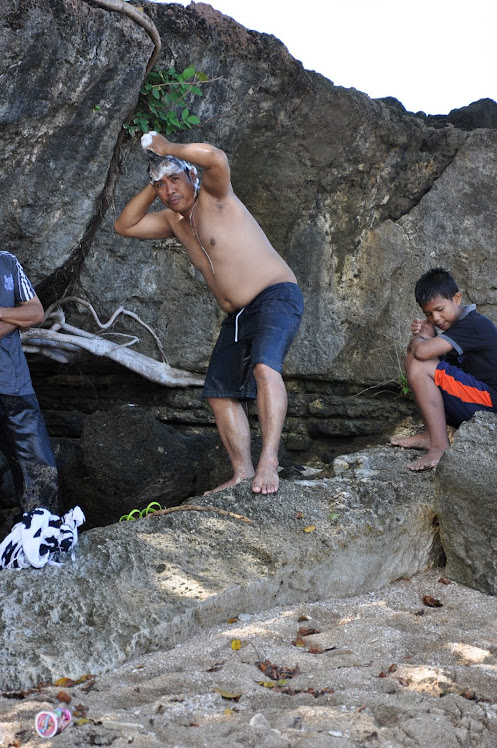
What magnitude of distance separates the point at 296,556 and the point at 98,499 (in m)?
2.20

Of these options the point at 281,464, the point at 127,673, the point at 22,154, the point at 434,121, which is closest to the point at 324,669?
the point at 127,673

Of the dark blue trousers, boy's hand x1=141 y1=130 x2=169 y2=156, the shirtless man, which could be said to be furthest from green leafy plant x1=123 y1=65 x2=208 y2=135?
the dark blue trousers

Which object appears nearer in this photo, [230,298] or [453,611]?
[453,611]

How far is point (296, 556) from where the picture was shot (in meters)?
3.04

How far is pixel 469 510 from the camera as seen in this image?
3184mm

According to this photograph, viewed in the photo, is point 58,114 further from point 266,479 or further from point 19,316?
point 266,479

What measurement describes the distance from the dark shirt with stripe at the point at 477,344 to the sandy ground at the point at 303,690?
1.49 metres

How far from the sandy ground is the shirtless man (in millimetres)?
1208

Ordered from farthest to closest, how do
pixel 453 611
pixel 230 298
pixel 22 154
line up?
pixel 22 154 < pixel 230 298 < pixel 453 611

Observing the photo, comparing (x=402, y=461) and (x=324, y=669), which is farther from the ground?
(x=402, y=461)

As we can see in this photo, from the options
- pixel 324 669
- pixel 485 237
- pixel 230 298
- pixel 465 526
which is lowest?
pixel 324 669

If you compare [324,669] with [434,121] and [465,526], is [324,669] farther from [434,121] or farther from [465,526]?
[434,121]

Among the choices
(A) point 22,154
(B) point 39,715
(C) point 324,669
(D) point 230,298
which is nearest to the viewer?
(B) point 39,715

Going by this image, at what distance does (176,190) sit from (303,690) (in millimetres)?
2493
